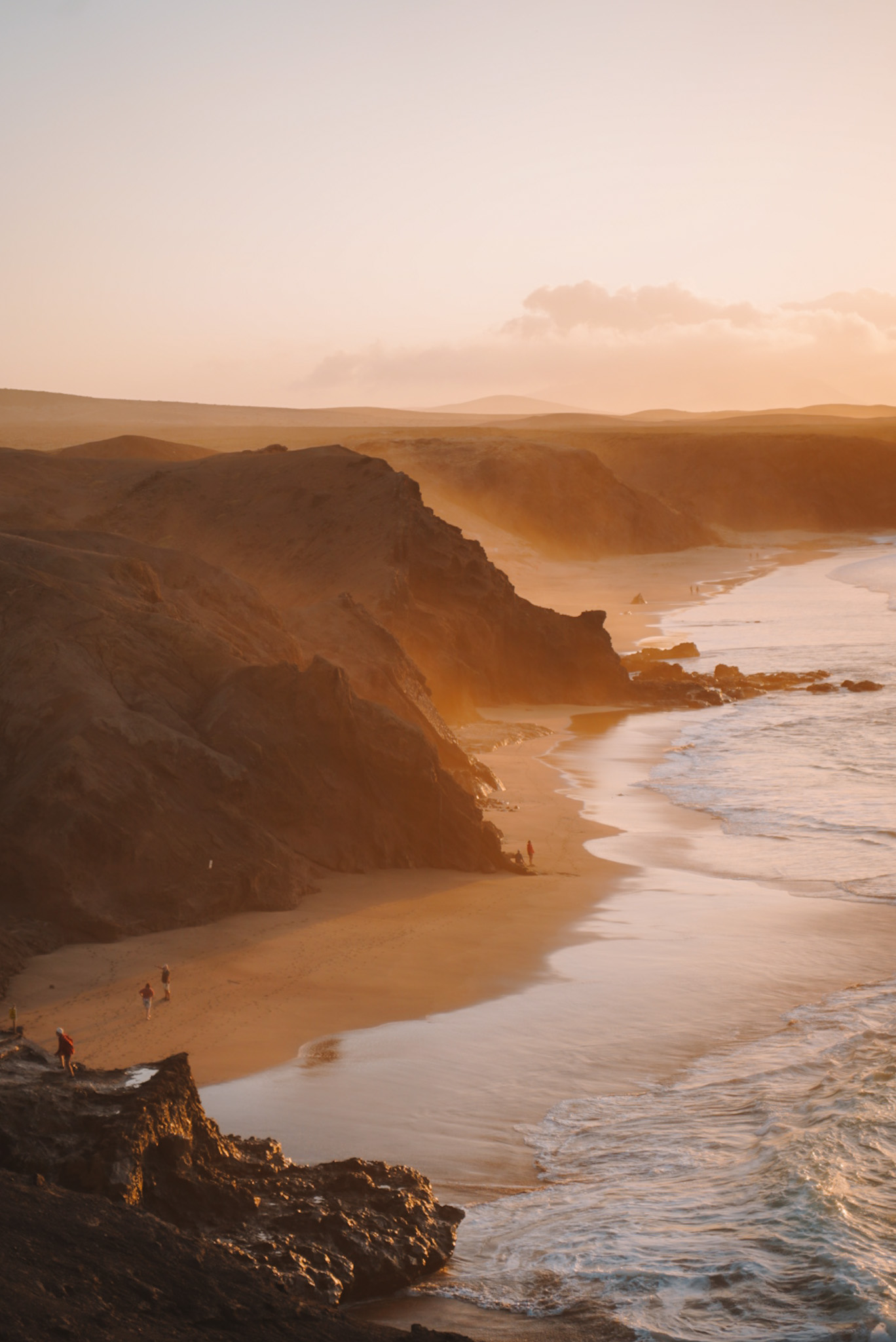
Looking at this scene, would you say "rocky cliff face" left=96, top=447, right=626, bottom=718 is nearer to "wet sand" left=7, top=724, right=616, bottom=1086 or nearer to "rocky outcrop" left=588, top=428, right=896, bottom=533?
"wet sand" left=7, top=724, right=616, bottom=1086

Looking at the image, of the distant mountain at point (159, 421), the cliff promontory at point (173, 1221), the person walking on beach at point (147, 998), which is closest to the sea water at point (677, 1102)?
the cliff promontory at point (173, 1221)

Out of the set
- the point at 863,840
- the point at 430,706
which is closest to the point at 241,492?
the point at 430,706

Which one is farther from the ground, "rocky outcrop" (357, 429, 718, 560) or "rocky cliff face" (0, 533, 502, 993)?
"rocky outcrop" (357, 429, 718, 560)

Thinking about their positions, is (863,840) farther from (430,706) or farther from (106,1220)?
(106,1220)

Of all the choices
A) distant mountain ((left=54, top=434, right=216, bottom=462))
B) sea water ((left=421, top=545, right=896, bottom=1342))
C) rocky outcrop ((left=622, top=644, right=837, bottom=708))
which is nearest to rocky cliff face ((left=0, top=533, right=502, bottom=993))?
sea water ((left=421, top=545, right=896, bottom=1342))

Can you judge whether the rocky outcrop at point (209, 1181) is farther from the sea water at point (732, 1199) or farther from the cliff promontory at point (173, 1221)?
the sea water at point (732, 1199)

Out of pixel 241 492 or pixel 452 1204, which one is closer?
pixel 452 1204
